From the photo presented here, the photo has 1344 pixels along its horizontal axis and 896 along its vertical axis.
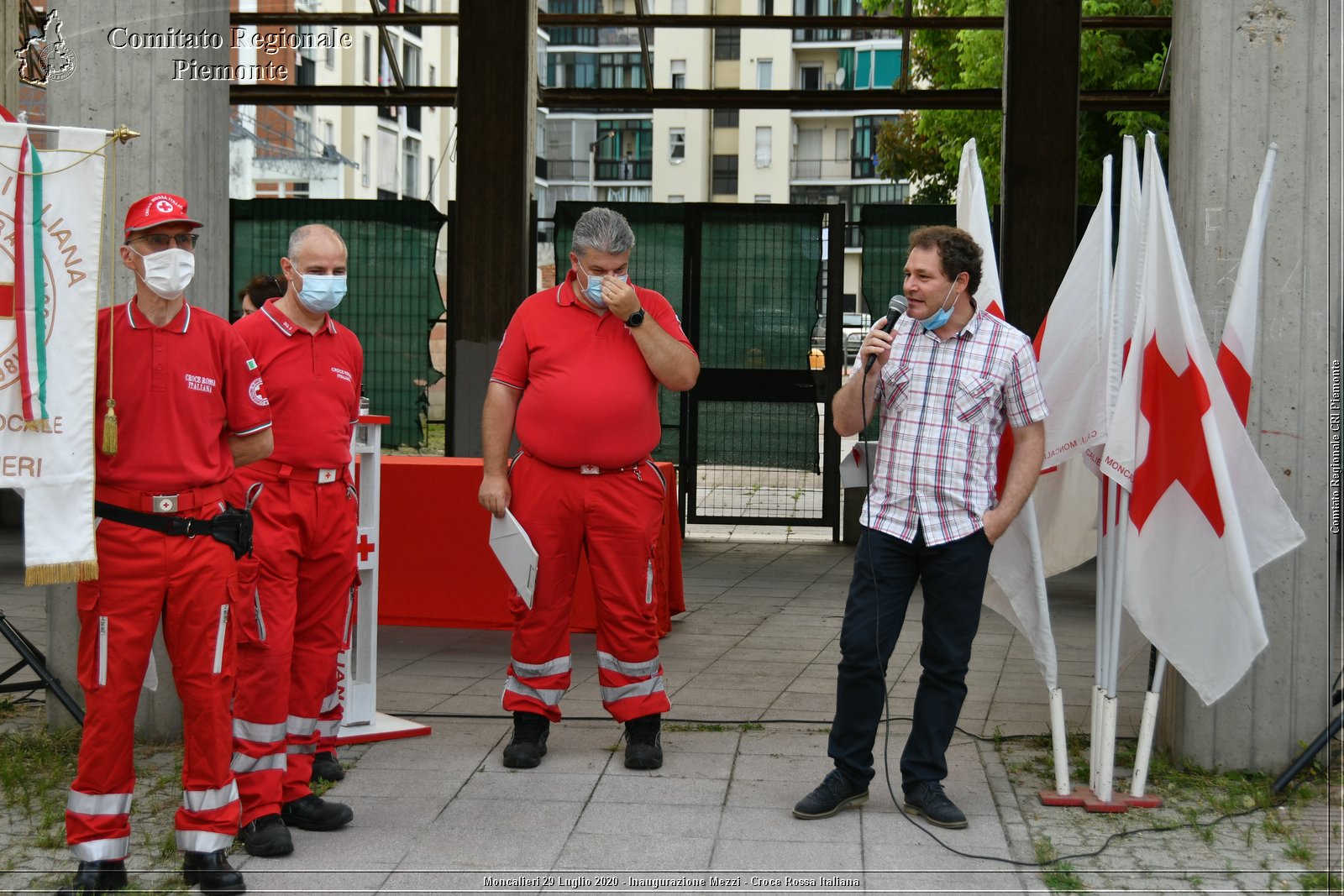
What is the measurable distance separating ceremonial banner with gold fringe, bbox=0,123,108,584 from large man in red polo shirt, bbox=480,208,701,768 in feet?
5.65

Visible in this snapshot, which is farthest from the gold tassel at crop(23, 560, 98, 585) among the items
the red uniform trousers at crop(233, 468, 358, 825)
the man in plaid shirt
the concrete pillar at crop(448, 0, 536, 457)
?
the concrete pillar at crop(448, 0, 536, 457)

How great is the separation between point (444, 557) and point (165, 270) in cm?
426

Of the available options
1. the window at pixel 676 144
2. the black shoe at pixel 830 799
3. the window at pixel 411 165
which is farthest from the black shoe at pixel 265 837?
the window at pixel 676 144

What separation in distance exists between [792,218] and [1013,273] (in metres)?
1.99

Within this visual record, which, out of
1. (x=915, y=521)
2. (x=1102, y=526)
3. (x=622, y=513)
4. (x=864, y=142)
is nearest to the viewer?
(x=915, y=521)

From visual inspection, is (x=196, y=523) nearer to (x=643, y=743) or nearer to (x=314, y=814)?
(x=314, y=814)

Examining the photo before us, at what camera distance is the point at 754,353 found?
42.5ft

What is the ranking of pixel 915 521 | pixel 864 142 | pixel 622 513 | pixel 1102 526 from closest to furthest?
1. pixel 915 521
2. pixel 1102 526
3. pixel 622 513
4. pixel 864 142

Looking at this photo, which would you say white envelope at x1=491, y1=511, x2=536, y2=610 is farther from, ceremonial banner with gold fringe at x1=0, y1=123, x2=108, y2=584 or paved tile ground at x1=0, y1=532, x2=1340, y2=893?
ceremonial banner with gold fringe at x1=0, y1=123, x2=108, y2=584

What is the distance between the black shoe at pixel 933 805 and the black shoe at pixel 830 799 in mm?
177

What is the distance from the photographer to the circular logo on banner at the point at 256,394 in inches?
185

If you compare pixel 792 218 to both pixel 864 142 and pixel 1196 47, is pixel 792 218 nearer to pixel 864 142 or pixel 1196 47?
pixel 1196 47

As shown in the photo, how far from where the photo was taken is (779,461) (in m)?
12.9

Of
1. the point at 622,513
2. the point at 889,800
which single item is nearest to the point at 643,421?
the point at 622,513
